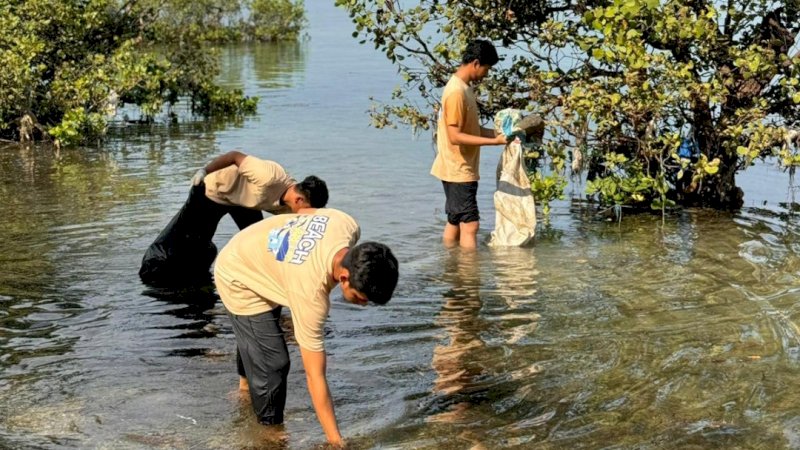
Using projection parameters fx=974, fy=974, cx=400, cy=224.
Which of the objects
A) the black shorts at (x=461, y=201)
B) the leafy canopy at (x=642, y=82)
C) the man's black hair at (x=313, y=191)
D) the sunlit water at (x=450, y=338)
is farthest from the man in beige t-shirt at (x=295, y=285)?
the leafy canopy at (x=642, y=82)

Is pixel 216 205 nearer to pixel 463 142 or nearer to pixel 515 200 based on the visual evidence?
pixel 463 142

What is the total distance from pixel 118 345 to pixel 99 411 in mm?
1169

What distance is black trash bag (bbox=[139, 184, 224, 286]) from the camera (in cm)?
764

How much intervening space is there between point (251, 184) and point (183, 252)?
4.37ft

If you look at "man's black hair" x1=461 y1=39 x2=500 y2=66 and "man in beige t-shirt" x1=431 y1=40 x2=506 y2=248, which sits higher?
"man's black hair" x1=461 y1=39 x2=500 y2=66

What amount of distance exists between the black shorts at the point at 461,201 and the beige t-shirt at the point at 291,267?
154 inches

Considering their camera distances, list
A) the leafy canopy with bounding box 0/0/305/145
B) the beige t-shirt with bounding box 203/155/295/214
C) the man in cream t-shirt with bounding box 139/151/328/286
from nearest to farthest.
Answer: the man in cream t-shirt with bounding box 139/151/328/286 → the beige t-shirt with bounding box 203/155/295/214 → the leafy canopy with bounding box 0/0/305/145

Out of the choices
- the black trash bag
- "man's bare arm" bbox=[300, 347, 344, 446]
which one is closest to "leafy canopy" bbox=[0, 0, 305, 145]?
the black trash bag

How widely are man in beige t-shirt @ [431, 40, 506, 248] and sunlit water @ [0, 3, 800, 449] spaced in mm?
311

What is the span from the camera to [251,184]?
22.3ft

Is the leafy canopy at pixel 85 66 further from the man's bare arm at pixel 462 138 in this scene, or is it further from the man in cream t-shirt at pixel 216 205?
the man's bare arm at pixel 462 138

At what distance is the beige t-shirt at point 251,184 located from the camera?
6707 mm

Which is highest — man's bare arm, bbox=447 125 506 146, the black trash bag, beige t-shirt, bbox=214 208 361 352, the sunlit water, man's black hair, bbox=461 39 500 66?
man's black hair, bbox=461 39 500 66

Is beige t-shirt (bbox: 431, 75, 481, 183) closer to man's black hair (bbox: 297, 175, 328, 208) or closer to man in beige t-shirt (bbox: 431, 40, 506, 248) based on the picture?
man in beige t-shirt (bbox: 431, 40, 506, 248)
